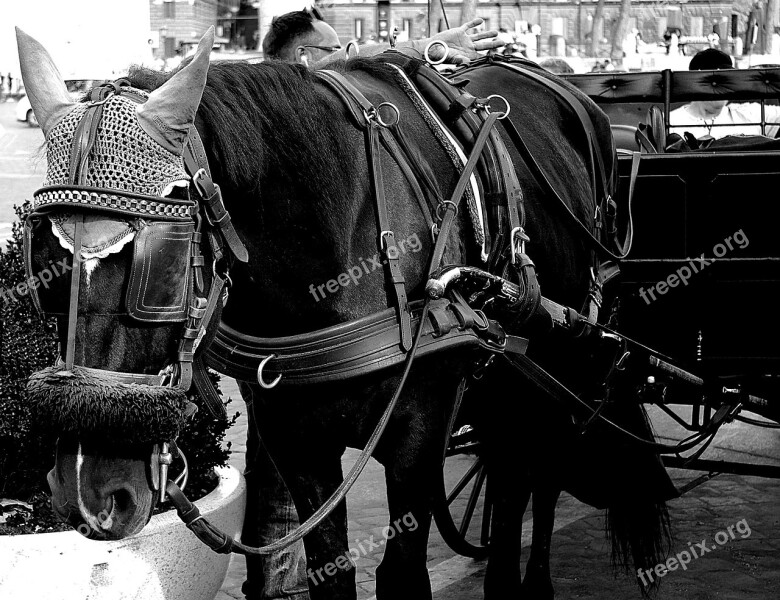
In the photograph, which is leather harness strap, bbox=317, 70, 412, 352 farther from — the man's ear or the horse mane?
the man's ear

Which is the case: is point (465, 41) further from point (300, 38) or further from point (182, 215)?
point (182, 215)

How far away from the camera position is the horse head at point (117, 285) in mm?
2205

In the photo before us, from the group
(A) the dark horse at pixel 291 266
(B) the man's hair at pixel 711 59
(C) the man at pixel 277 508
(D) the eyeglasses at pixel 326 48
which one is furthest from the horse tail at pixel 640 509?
(B) the man's hair at pixel 711 59

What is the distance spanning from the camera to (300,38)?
4.62m

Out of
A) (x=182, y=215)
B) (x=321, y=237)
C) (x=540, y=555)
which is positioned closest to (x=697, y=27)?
(x=540, y=555)

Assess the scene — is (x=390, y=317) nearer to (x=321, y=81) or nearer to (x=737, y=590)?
(x=321, y=81)

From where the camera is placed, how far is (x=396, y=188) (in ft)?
9.24

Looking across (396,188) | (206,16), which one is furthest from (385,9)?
(206,16)

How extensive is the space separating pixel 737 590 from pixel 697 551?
0.42 meters

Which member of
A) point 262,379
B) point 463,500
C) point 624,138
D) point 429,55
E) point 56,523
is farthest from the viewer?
point 624,138

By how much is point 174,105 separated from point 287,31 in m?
2.54

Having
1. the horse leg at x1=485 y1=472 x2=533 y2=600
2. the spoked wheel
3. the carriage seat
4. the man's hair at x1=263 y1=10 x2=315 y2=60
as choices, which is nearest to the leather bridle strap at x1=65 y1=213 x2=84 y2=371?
the spoked wheel

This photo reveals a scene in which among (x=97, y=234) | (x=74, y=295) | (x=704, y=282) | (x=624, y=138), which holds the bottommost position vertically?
(x=704, y=282)

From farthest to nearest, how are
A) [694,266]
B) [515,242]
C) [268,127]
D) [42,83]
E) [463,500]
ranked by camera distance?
[463,500] → [694,266] → [515,242] → [268,127] → [42,83]
